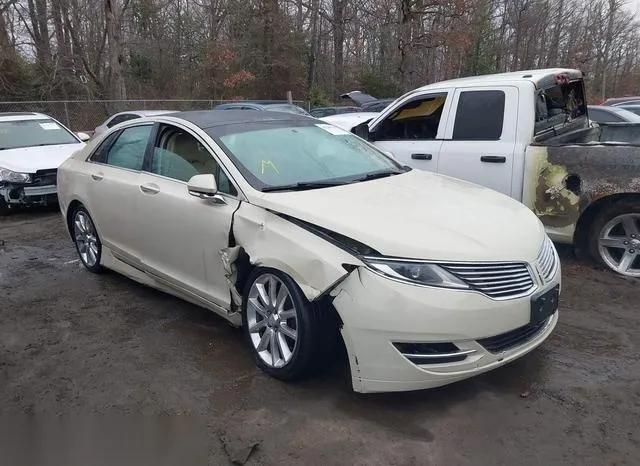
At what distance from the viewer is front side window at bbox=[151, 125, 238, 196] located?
407cm

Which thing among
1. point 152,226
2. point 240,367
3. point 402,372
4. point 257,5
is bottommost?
point 240,367

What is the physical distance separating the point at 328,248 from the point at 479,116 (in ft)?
10.9

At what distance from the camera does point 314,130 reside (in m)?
4.76

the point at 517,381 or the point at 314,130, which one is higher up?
the point at 314,130

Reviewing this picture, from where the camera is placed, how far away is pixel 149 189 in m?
4.55

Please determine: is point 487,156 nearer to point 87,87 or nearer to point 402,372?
point 402,372

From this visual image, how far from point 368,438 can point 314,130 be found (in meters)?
2.59

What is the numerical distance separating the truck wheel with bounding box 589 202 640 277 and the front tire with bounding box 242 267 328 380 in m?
3.20

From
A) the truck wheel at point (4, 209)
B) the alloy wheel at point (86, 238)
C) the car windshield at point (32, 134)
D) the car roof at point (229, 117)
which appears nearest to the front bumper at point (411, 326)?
the car roof at point (229, 117)

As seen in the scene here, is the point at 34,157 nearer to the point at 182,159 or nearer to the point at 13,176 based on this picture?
the point at 13,176

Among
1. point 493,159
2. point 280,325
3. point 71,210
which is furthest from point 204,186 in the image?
point 493,159

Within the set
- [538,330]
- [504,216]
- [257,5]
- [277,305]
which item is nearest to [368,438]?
[277,305]

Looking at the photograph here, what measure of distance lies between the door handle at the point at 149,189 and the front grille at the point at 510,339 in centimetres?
266

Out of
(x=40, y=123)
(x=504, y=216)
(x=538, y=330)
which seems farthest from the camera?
(x=40, y=123)
